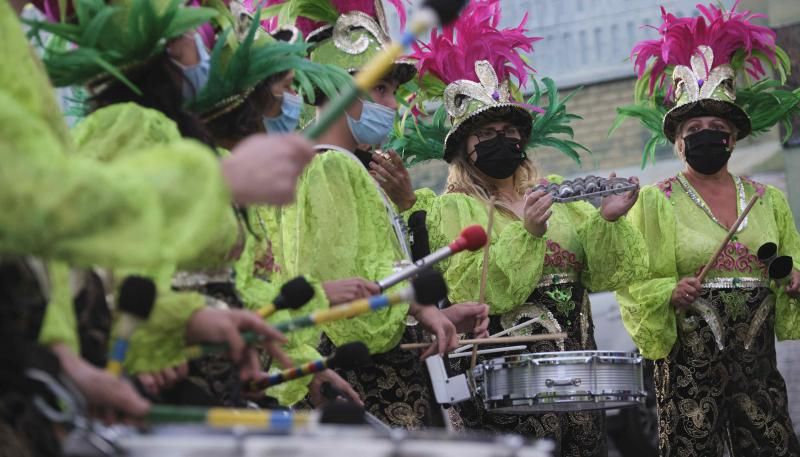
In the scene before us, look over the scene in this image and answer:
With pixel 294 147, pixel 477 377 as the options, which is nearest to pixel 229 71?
pixel 294 147

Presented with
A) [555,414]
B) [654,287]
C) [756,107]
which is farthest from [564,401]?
[756,107]

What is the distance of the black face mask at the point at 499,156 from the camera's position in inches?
271

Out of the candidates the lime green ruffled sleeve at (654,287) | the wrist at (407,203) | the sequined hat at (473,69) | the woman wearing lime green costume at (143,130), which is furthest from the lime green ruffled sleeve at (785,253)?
the woman wearing lime green costume at (143,130)

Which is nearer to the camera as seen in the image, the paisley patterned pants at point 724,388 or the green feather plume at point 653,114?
the paisley patterned pants at point 724,388

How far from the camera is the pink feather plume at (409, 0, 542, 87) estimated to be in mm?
7121

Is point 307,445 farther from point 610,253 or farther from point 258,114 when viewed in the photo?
point 610,253

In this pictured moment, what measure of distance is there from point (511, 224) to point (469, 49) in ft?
3.51

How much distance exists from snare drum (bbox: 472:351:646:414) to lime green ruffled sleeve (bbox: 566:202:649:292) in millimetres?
929

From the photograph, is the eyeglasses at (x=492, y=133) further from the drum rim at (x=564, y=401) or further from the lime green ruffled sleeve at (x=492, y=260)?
the drum rim at (x=564, y=401)

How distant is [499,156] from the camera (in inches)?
271

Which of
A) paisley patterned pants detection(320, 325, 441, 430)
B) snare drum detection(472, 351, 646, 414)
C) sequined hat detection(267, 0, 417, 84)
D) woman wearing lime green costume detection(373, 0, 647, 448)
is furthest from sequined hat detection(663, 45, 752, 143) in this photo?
paisley patterned pants detection(320, 325, 441, 430)

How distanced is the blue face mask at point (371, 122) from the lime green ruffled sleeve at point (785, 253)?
2.80 m

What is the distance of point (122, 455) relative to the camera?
236 cm

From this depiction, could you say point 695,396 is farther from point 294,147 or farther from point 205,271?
point 294,147
